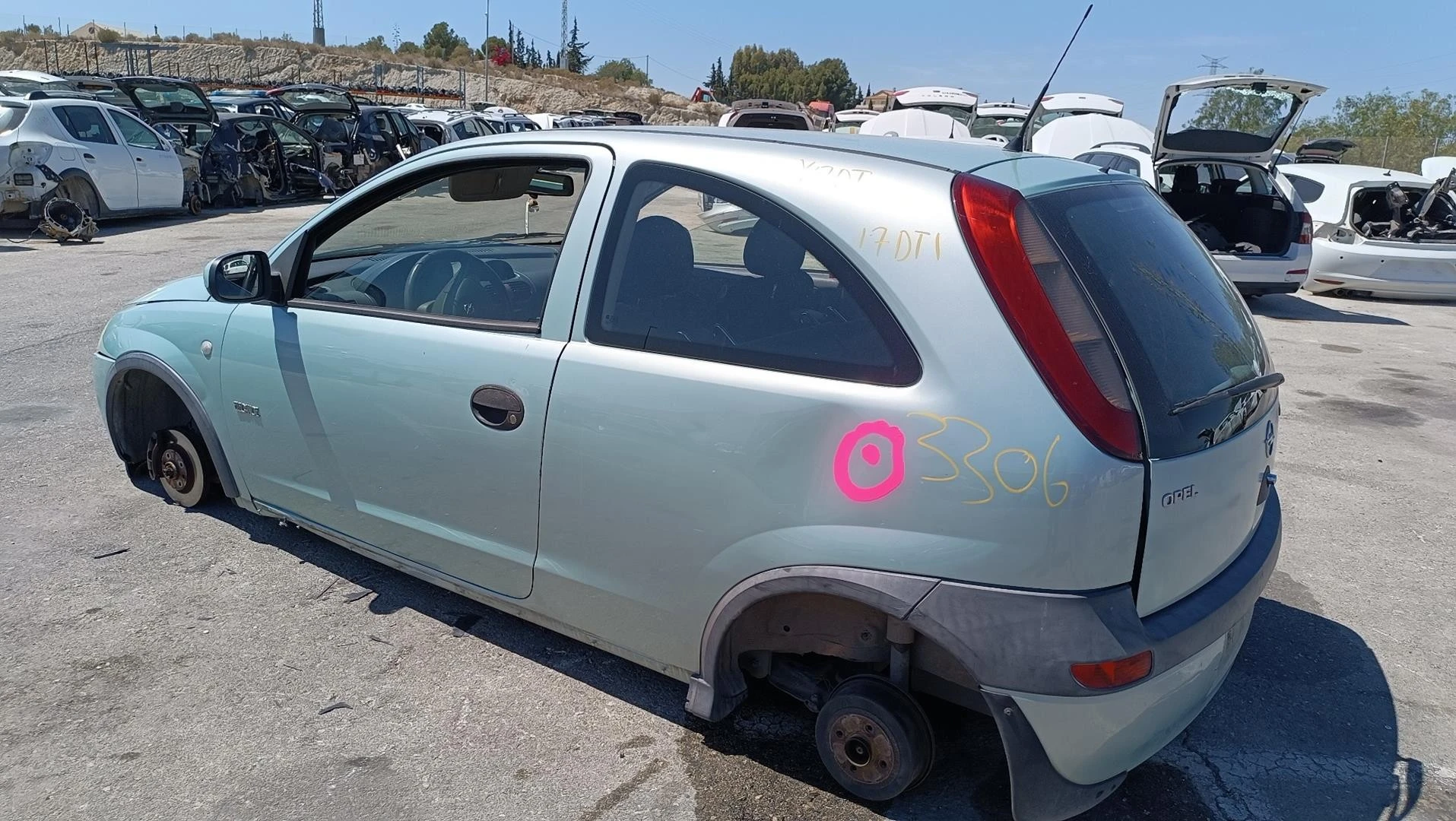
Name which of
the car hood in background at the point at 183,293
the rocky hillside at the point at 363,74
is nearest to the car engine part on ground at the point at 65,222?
the car hood in background at the point at 183,293

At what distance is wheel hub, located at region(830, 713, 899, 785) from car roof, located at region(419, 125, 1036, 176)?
1422 mm

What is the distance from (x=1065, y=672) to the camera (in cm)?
226

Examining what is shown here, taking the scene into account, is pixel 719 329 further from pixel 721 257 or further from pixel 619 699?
pixel 619 699

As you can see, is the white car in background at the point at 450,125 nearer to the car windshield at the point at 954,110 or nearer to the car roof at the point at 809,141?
the car windshield at the point at 954,110

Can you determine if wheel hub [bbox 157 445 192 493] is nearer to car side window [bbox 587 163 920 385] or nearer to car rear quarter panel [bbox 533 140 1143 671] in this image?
car rear quarter panel [bbox 533 140 1143 671]

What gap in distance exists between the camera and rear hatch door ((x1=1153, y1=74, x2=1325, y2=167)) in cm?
992

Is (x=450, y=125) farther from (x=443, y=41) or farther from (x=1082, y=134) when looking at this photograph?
(x=443, y=41)

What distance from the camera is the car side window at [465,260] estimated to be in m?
→ 3.16

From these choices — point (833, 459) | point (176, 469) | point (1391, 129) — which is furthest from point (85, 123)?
point (1391, 129)

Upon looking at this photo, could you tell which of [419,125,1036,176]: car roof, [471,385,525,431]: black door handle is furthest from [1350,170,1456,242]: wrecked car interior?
[471,385,525,431]: black door handle

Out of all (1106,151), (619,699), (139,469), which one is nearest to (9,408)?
(139,469)

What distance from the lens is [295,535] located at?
439 centimetres

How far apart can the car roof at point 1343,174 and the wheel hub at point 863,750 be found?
1157 centimetres

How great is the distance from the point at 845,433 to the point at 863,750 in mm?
886
